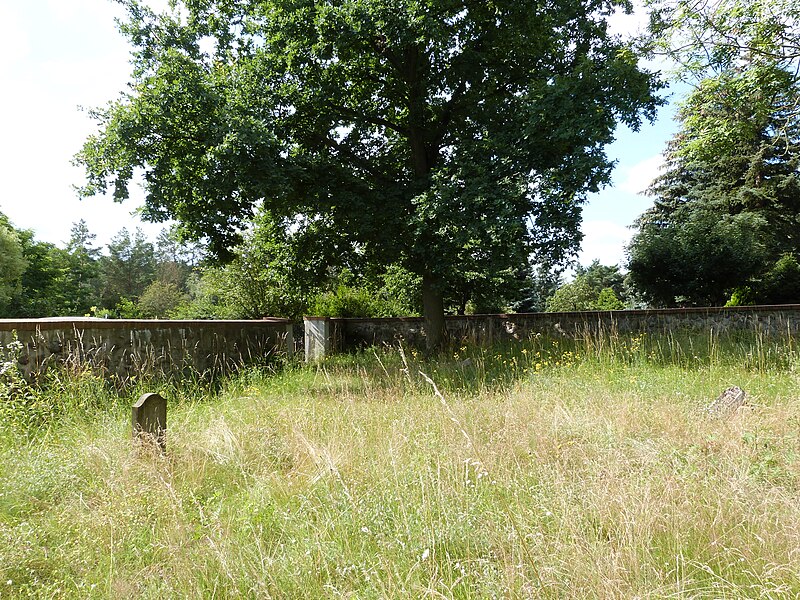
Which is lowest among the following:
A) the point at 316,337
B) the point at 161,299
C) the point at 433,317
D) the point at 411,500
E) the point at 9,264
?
the point at 411,500

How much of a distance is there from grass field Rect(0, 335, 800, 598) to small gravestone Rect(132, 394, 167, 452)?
16 cm

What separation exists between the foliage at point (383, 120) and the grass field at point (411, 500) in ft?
14.3

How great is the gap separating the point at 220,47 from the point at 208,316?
11.2 meters

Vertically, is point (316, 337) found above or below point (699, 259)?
below

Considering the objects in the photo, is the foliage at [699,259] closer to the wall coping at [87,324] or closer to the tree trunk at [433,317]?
the tree trunk at [433,317]

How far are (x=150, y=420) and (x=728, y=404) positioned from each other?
17.2 ft

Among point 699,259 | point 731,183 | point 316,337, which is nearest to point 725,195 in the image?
point 731,183

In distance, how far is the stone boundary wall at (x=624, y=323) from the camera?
10.4m

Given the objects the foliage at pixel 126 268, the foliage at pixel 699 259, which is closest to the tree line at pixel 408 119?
the foliage at pixel 699 259

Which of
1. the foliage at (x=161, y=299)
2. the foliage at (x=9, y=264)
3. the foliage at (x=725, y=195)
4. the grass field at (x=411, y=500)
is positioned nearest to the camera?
the grass field at (x=411, y=500)

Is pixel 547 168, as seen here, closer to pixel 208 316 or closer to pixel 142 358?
pixel 142 358

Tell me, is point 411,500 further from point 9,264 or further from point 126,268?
point 126,268

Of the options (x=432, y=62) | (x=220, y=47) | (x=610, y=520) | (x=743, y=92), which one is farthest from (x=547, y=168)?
(x=220, y=47)

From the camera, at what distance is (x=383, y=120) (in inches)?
418
